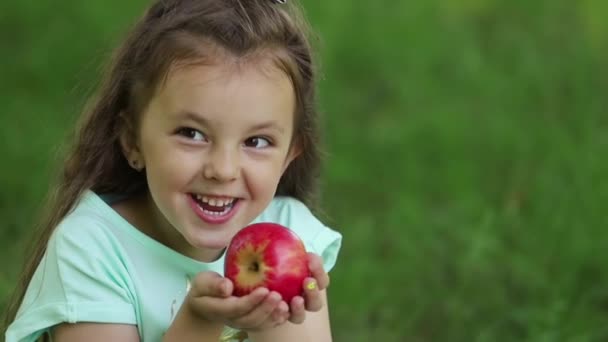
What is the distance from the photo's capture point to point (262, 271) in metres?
2.59

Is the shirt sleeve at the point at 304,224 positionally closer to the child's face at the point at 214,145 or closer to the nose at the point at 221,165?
the child's face at the point at 214,145

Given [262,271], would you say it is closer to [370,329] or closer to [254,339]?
[254,339]

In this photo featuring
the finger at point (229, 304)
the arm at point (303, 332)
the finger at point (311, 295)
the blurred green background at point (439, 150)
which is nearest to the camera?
the finger at point (229, 304)

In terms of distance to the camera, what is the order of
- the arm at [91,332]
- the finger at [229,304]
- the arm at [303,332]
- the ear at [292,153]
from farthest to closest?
1. the ear at [292,153]
2. the arm at [303,332]
3. the arm at [91,332]
4. the finger at [229,304]

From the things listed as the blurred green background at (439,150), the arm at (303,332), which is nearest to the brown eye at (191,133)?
the arm at (303,332)

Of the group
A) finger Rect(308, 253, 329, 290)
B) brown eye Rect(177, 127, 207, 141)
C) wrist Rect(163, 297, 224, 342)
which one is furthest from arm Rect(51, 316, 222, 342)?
brown eye Rect(177, 127, 207, 141)

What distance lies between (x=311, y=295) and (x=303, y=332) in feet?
1.34

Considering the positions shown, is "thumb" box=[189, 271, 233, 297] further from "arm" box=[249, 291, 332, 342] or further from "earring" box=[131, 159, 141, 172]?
"earring" box=[131, 159, 141, 172]

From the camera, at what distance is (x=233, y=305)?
2.49 m

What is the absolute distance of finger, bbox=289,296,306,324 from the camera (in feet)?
8.30

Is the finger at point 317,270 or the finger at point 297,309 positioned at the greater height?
the finger at point 317,270

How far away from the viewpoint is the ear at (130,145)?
114 inches

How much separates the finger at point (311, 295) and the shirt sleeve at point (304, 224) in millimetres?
509

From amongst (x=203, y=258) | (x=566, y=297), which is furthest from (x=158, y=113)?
(x=566, y=297)
